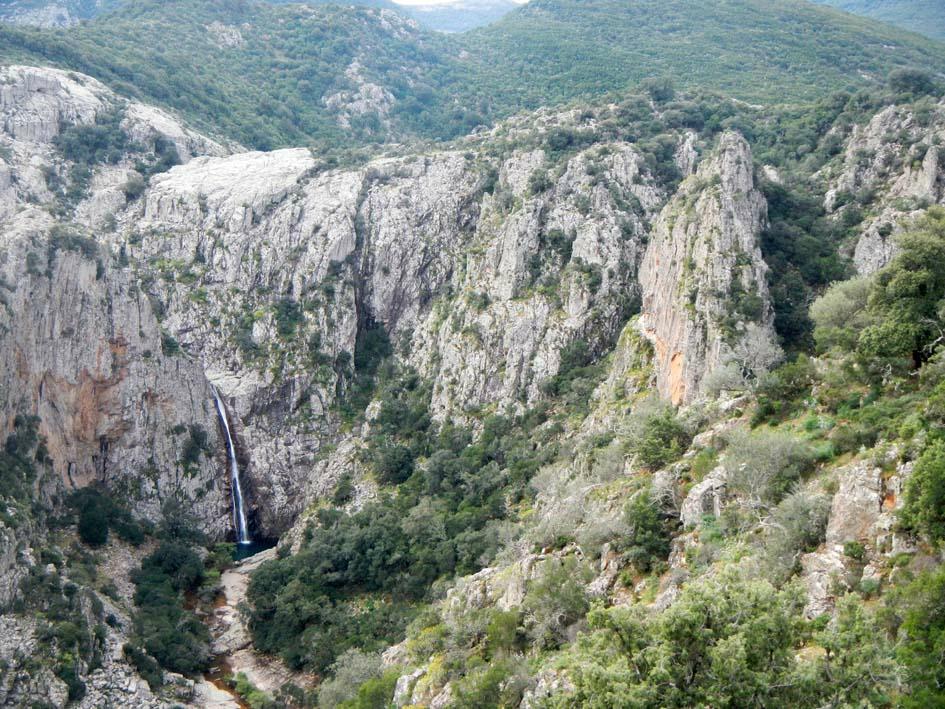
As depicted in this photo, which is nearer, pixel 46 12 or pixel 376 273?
pixel 376 273

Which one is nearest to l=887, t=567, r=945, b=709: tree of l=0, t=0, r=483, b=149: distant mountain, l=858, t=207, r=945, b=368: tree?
l=858, t=207, r=945, b=368: tree

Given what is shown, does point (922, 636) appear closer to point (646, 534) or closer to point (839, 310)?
point (646, 534)

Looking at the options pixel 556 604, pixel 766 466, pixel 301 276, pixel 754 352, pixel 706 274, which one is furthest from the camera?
pixel 301 276

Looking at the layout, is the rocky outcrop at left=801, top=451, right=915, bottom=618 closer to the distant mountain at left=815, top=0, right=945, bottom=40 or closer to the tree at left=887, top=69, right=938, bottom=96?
the tree at left=887, top=69, right=938, bottom=96

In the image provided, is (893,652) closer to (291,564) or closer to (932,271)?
(932,271)

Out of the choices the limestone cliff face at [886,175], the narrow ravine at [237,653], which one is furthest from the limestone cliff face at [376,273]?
the limestone cliff face at [886,175]

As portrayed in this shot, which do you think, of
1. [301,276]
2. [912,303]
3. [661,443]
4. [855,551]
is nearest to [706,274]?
[661,443]

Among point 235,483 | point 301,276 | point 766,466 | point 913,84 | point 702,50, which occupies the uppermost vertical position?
point 702,50
